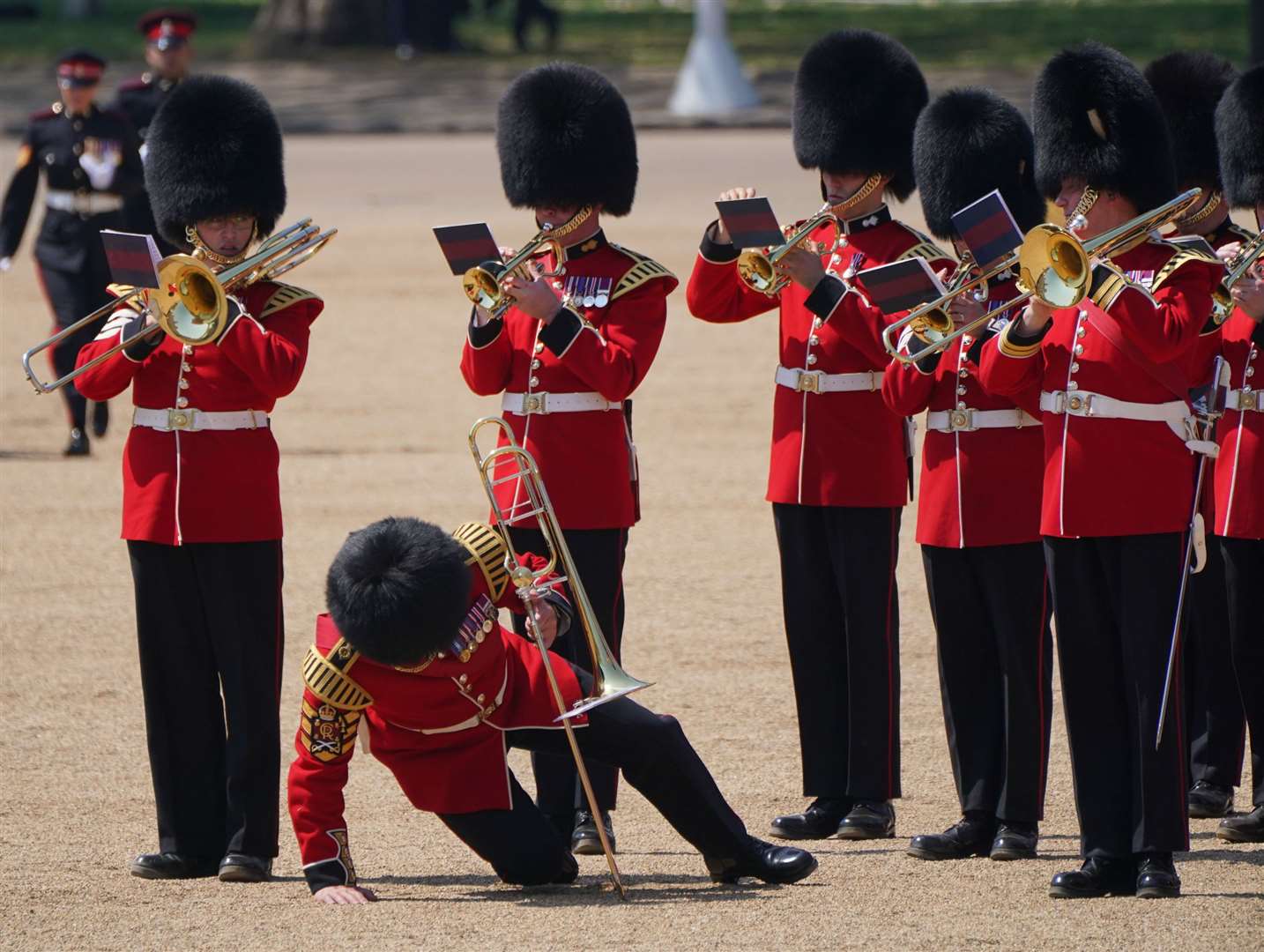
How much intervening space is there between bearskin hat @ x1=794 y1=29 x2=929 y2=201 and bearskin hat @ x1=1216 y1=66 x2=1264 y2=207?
65 cm

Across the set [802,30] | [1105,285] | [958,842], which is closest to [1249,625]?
[958,842]

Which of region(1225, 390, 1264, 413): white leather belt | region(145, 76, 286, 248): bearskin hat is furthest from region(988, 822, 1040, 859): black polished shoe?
region(145, 76, 286, 248): bearskin hat

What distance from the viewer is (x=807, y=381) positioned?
5070mm

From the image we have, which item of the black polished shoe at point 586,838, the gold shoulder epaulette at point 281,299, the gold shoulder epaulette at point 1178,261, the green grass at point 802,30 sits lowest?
the black polished shoe at point 586,838

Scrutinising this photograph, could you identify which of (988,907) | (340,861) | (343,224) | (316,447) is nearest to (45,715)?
(340,861)

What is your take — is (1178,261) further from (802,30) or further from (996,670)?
(802,30)

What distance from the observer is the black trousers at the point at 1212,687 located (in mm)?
5195

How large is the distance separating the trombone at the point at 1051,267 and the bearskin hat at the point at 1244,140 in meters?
0.72

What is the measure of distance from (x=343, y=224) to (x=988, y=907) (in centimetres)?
1050

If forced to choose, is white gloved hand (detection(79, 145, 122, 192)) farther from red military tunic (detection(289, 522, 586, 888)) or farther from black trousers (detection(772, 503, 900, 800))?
red military tunic (detection(289, 522, 586, 888))

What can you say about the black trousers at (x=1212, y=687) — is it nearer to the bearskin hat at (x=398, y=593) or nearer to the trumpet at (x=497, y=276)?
the trumpet at (x=497, y=276)

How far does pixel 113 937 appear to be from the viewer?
4238mm

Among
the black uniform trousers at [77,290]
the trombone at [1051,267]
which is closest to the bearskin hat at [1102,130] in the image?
the trombone at [1051,267]

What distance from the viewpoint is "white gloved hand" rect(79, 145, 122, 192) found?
32.0 ft
